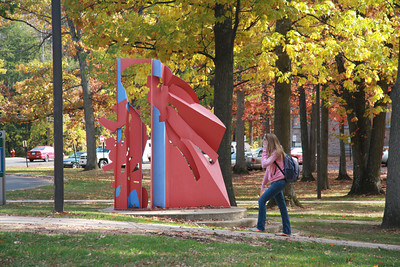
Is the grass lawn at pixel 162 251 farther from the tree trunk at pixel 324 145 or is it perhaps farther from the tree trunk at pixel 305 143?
the tree trunk at pixel 305 143

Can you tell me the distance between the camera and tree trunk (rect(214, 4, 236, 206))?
13.3 metres

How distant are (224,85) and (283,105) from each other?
2803 millimetres

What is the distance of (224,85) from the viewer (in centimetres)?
1328

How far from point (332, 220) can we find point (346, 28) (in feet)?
17.9

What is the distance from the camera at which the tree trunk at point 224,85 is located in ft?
43.6

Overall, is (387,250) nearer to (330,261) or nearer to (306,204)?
(330,261)

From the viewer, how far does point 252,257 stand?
6.62m

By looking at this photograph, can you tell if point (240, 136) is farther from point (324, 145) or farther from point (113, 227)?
point (113, 227)

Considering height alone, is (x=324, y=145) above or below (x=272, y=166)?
above

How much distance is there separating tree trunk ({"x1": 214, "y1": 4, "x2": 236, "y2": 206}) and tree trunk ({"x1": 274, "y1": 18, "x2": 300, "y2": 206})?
2455mm

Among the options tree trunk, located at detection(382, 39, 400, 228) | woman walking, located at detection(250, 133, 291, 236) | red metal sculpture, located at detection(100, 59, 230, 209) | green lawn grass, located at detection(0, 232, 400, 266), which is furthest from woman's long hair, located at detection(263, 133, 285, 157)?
tree trunk, located at detection(382, 39, 400, 228)

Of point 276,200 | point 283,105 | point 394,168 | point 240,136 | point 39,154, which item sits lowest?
point 276,200

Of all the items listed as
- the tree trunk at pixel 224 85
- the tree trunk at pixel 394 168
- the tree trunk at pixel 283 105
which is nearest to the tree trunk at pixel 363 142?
the tree trunk at pixel 283 105

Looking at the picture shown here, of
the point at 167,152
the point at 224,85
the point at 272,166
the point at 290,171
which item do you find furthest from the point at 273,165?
the point at 224,85
